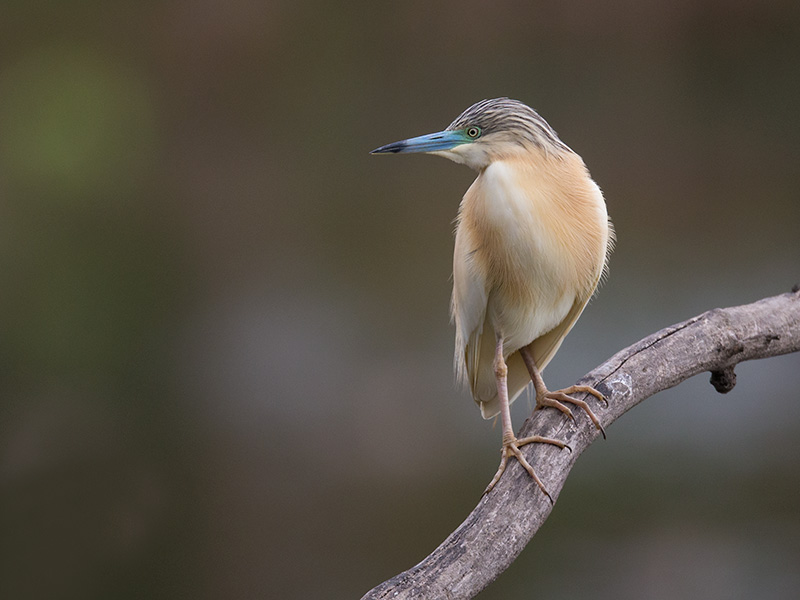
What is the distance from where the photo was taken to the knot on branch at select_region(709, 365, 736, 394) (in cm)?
100

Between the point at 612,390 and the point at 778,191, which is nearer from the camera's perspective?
the point at 612,390

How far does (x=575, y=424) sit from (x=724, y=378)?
0.23 m

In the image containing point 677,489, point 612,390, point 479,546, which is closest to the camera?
point 479,546

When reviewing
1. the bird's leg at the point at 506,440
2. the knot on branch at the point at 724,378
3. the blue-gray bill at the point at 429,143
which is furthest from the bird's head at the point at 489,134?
the knot on branch at the point at 724,378

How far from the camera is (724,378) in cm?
101

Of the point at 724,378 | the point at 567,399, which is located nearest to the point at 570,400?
the point at 567,399

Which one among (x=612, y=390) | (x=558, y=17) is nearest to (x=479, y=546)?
(x=612, y=390)

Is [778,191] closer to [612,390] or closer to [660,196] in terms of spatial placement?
[660,196]

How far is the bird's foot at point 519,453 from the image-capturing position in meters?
0.81

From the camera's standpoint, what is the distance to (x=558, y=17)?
1.86m

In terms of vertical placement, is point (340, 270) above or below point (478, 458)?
above

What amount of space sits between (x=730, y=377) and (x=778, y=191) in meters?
1.10

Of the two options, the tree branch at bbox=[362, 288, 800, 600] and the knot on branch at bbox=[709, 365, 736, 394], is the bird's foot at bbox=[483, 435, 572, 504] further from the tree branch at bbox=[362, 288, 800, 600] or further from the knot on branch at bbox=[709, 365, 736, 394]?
the knot on branch at bbox=[709, 365, 736, 394]

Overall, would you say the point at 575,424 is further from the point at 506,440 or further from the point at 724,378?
the point at 724,378
